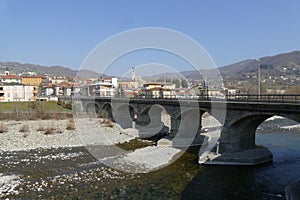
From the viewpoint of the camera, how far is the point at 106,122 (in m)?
53.5

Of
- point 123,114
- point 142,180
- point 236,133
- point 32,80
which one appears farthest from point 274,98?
point 32,80

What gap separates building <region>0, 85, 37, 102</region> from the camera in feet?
290

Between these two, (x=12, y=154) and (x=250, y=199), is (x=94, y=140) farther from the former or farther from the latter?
(x=250, y=199)

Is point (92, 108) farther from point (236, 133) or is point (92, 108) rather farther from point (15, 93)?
point (236, 133)

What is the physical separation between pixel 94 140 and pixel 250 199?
25.9 meters

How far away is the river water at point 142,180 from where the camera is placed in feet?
58.5

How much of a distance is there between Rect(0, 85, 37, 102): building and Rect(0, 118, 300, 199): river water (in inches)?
2699

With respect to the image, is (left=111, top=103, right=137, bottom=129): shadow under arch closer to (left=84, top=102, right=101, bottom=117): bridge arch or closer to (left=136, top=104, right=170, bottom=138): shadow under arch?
(left=136, top=104, right=170, bottom=138): shadow under arch

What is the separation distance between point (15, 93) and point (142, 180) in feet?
268

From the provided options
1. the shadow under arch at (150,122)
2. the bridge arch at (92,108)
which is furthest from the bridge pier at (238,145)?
the bridge arch at (92,108)

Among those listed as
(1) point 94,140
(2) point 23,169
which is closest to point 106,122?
(1) point 94,140

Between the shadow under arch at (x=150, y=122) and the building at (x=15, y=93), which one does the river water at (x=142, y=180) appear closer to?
the shadow under arch at (x=150, y=122)

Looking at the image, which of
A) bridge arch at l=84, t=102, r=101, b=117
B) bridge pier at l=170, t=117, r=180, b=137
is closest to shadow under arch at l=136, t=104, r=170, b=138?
bridge pier at l=170, t=117, r=180, b=137

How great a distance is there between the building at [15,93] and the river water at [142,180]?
68554 millimetres
